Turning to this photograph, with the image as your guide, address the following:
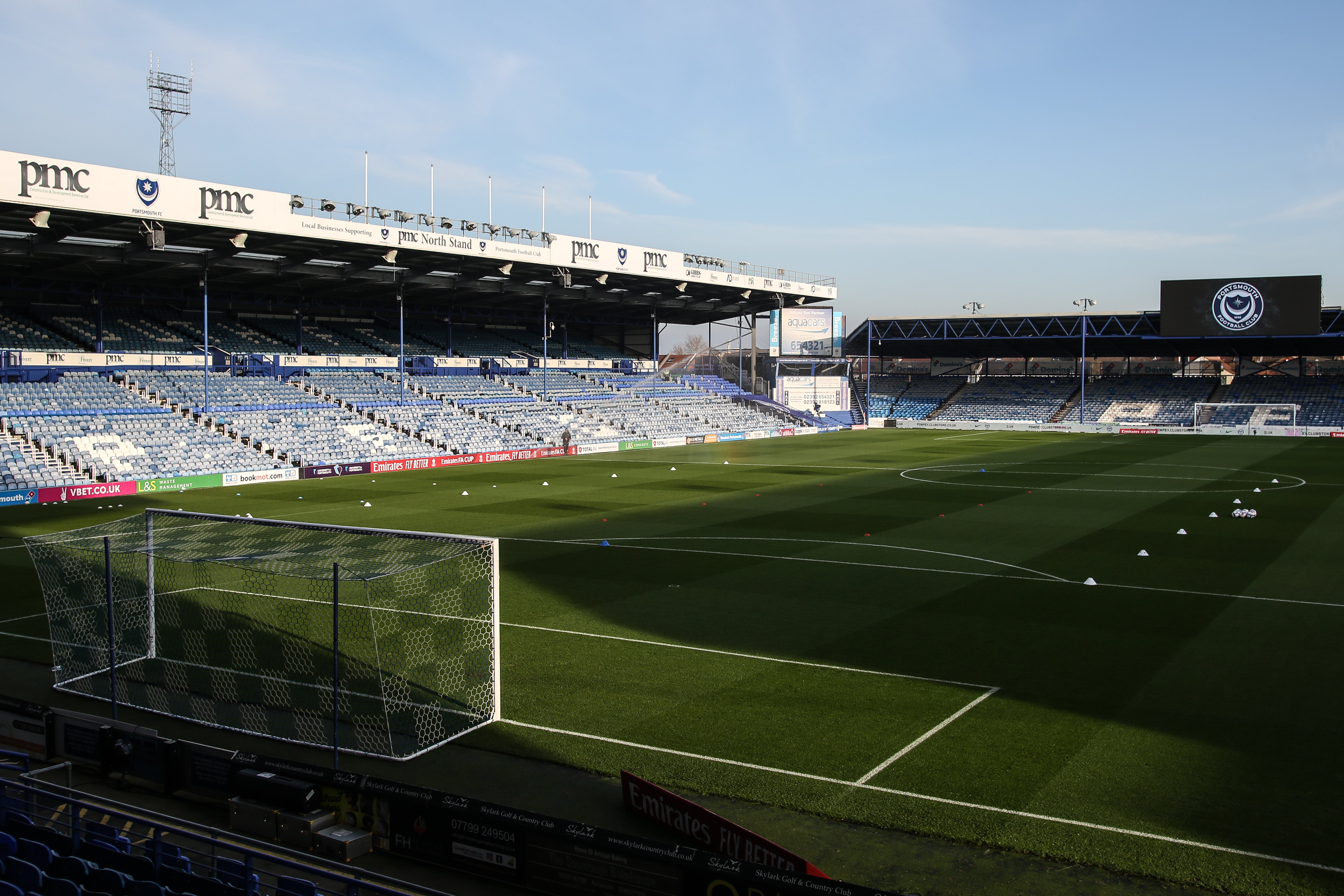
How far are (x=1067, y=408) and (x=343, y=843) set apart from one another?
255ft

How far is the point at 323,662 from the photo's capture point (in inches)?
547

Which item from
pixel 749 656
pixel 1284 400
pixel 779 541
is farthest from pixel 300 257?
pixel 1284 400

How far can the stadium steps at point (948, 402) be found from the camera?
81.2 m

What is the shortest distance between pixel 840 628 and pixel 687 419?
48.4 metres

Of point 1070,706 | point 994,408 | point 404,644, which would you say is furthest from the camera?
point 994,408

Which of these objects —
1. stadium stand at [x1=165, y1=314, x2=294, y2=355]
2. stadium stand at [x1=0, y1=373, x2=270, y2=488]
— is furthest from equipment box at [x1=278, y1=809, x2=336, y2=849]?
stadium stand at [x1=165, y1=314, x2=294, y2=355]

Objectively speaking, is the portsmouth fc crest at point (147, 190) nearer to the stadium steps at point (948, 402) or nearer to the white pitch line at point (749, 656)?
the white pitch line at point (749, 656)

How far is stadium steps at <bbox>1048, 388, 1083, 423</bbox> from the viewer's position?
76.2 meters

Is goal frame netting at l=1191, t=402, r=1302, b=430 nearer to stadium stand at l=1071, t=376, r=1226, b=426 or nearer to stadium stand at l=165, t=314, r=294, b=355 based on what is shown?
stadium stand at l=1071, t=376, r=1226, b=426

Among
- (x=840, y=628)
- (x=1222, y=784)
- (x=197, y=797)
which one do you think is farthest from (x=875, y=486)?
(x=197, y=797)

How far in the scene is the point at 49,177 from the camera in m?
32.6

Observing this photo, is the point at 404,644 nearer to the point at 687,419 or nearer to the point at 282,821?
the point at 282,821

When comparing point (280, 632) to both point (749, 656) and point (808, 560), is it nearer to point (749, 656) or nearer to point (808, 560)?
point (749, 656)

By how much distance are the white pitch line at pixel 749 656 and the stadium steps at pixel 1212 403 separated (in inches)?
2534
